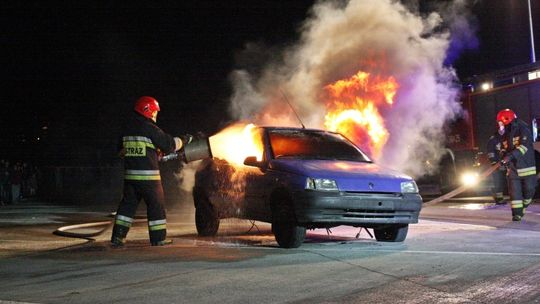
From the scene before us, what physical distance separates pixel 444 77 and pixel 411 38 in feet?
7.77

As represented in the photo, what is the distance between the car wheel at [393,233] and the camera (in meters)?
7.63

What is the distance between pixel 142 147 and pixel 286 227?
6.84 feet

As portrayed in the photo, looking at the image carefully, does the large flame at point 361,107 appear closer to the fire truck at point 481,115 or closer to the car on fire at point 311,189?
the car on fire at point 311,189

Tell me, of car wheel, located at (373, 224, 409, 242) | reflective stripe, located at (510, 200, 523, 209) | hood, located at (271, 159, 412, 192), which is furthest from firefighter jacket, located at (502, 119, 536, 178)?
hood, located at (271, 159, 412, 192)

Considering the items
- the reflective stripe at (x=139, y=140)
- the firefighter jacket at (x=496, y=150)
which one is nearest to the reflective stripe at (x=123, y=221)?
the reflective stripe at (x=139, y=140)

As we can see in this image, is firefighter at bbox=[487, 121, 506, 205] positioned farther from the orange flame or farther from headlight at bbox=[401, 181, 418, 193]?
the orange flame

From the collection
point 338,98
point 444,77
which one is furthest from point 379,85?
point 444,77

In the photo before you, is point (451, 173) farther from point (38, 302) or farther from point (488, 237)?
point (38, 302)

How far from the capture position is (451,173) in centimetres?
1967

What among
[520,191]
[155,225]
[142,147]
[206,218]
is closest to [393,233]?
[206,218]

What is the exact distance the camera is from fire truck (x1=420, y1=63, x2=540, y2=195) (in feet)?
54.7

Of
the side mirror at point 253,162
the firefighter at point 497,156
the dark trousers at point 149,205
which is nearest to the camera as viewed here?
the dark trousers at point 149,205

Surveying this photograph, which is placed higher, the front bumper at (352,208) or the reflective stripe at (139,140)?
the reflective stripe at (139,140)

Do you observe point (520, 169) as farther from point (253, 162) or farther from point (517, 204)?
point (253, 162)
